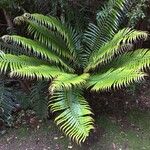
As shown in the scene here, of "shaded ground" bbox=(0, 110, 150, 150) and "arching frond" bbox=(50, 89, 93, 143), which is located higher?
"arching frond" bbox=(50, 89, 93, 143)

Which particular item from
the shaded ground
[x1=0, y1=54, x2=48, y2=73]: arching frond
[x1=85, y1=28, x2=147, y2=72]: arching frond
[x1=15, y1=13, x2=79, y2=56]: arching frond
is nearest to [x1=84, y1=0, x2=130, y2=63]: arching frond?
[x1=15, y1=13, x2=79, y2=56]: arching frond

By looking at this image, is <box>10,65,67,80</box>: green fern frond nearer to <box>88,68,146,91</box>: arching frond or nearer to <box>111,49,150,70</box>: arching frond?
<box>88,68,146,91</box>: arching frond

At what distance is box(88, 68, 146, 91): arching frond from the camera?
12.9 ft

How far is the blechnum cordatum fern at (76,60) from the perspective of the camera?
13.3ft

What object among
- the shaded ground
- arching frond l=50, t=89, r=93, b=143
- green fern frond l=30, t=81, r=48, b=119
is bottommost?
the shaded ground

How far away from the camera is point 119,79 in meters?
3.99

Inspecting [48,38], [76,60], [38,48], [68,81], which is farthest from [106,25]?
[68,81]

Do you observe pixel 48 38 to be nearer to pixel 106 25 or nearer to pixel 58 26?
pixel 58 26

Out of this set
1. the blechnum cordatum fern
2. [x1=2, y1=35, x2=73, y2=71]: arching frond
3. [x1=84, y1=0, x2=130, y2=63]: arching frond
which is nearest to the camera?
the blechnum cordatum fern

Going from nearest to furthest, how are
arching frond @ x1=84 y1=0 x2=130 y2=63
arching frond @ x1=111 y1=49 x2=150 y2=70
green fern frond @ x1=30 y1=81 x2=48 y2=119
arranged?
arching frond @ x1=111 y1=49 x2=150 y2=70 → green fern frond @ x1=30 y1=81 x2=48 y2=119 → arching frond @ x1=84 y1=0 x2=130 y2=63

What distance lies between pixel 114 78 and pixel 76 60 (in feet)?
2.98

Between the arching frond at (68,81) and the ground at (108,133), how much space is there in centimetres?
63

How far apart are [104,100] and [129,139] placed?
712 mm

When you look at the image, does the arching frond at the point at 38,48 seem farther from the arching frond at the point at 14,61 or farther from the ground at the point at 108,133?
the ground at the point at 108,133
